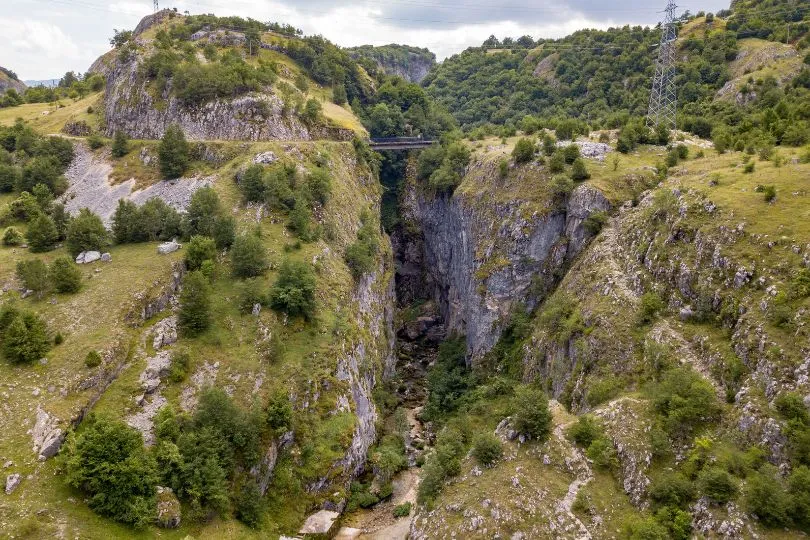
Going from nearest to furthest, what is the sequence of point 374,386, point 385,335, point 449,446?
point 449,446
point 374,386
point 385,335

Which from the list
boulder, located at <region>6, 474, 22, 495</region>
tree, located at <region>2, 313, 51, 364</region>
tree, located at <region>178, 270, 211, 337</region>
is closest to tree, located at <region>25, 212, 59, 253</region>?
tree, located at <region>2, 313, 51, 364</region>

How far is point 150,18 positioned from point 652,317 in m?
119

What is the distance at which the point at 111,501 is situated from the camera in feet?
108

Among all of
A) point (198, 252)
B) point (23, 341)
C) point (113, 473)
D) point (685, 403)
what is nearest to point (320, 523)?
point (113, 473)

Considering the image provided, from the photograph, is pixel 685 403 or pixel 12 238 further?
→ pixel 12 238

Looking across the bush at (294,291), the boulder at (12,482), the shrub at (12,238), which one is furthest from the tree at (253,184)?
the boulder at (12,482)

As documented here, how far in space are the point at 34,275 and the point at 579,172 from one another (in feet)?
196

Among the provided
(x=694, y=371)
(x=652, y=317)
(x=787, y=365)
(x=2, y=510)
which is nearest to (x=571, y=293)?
(x=652, y=317)

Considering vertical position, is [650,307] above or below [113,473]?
above

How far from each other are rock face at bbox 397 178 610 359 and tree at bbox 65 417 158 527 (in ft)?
135

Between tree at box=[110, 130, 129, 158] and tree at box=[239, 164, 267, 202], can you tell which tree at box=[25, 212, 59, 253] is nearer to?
tree at box=[239, 164, 267, 202]

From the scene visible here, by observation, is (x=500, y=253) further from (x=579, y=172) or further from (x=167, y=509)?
(x=167, y=509)

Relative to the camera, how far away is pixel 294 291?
48.9 meters

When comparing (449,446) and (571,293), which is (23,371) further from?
(571,293)
